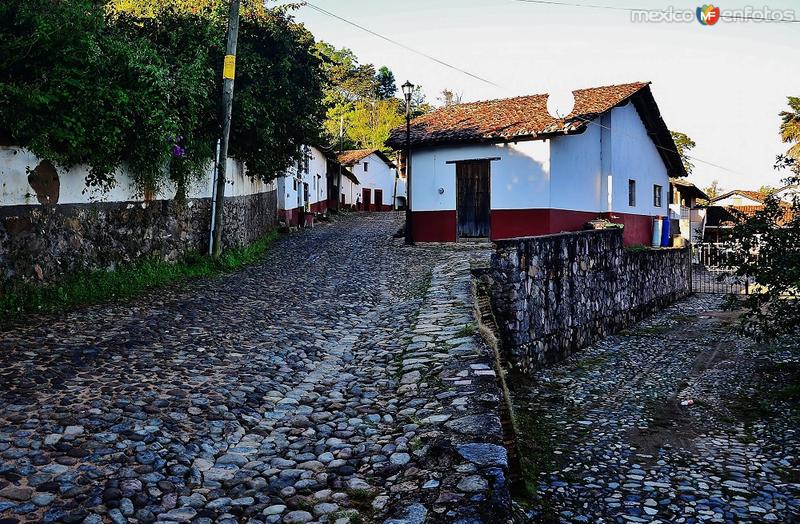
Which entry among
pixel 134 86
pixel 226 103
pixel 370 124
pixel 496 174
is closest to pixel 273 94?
pixel 226 103

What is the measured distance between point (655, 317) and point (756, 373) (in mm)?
6415

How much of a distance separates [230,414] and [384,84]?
220 feet

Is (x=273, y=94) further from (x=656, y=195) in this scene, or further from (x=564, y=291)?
(x=656, y=195)

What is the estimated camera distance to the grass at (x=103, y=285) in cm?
743

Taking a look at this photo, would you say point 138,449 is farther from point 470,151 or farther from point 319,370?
point 470,151

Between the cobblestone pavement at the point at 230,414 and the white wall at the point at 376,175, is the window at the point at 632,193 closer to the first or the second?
the cobblestone pavement at the point at 230,414

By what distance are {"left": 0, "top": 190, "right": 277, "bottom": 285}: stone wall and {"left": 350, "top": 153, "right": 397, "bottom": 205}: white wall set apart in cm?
3303

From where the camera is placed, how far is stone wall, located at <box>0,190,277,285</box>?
7.66 meters

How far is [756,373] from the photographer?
10.3 m

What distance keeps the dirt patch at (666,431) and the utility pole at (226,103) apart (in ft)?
29.7

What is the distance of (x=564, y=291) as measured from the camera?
1108cm

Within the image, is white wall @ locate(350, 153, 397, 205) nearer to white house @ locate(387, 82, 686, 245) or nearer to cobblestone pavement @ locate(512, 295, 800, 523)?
white house @ locate(387, 82, 686, 245)

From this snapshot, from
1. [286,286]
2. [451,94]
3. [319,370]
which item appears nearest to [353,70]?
[451,94]

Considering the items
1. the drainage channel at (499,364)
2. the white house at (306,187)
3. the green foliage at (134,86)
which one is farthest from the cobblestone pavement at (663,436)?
the white house at (306,187)
